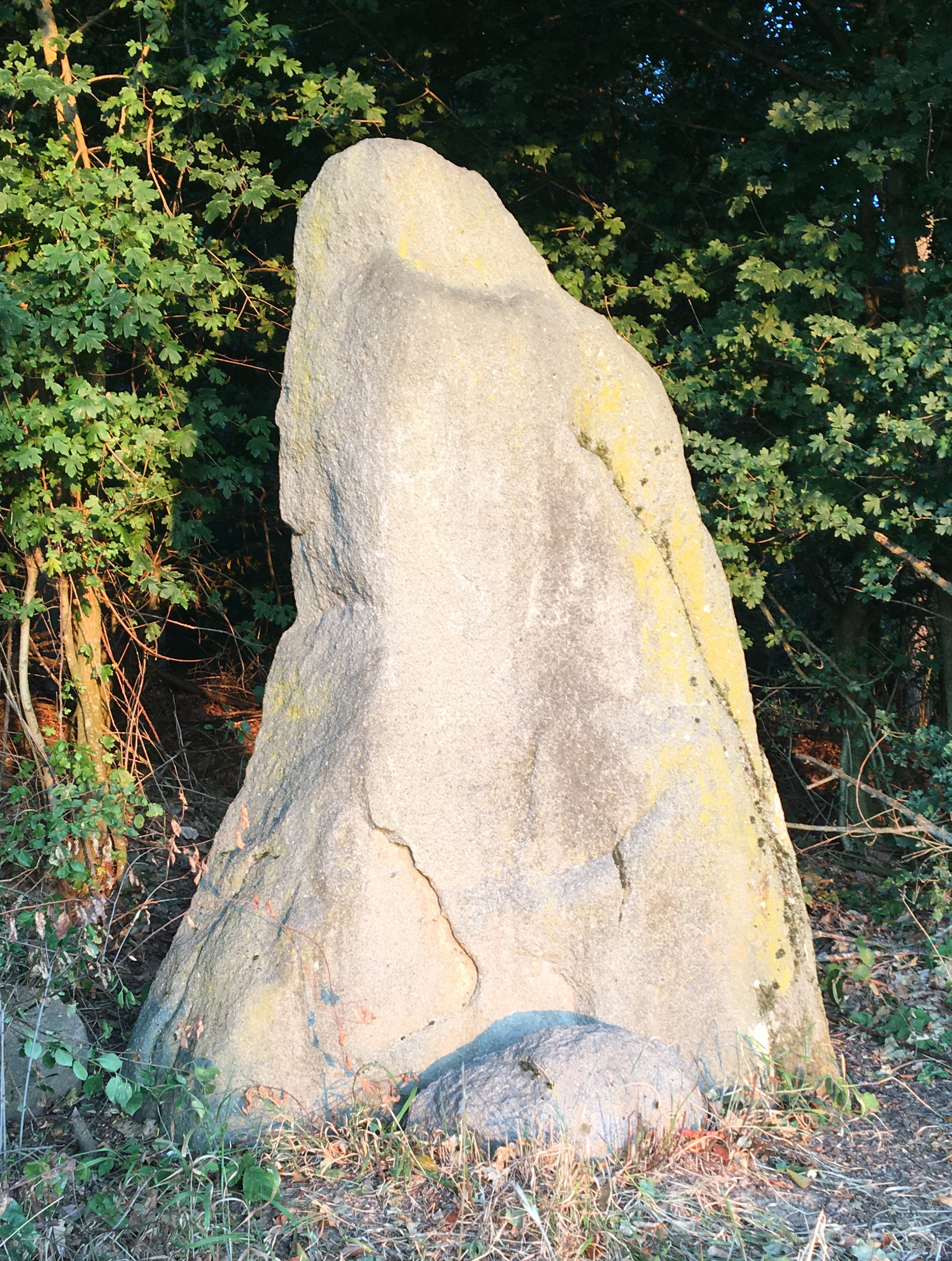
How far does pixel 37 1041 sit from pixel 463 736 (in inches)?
59.5

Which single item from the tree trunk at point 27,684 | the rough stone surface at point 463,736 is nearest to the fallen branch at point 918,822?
the rough stone surface at point 463,736

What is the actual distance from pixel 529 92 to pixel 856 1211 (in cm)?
517

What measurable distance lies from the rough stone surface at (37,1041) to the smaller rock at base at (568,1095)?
1147 millimetres

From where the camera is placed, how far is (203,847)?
16.8 ft

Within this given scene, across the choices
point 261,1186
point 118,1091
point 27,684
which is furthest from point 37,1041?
point 27,684

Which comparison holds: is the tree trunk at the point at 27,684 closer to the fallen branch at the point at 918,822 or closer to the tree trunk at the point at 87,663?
the tree trunk at the point at 87,663

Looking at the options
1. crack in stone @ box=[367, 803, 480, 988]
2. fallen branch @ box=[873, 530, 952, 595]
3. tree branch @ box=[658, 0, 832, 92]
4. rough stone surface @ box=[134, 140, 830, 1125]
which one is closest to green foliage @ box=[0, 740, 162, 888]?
rough stone surface @ box=[134, 140, 830, 1125]

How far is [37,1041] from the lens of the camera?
3158 millimetres

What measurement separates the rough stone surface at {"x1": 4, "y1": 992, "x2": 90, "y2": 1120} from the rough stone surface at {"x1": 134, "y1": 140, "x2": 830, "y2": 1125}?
32cm

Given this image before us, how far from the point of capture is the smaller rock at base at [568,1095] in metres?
2.85

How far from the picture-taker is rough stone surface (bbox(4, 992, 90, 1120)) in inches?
133

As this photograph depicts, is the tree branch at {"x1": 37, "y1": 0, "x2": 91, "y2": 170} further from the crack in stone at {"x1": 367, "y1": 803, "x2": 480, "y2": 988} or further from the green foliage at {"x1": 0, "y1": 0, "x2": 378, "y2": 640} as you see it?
the crack in stone at {"x1": 367, "y1": 803, "x2": 480, "y2": 988}

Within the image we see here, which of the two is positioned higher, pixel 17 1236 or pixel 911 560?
pixel 911 560

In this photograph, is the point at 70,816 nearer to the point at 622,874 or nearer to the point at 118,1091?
the point at 118,1091
